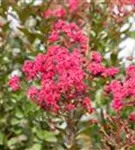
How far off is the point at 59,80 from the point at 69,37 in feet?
1.34

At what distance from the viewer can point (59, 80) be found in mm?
2645

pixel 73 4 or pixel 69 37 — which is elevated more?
pixel 73 4

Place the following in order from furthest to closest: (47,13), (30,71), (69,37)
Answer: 1. (47,13)
2. (69,37)
3. (30,71)

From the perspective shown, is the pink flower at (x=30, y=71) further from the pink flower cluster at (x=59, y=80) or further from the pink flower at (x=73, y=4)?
the pink flower at (x=73, y=4)

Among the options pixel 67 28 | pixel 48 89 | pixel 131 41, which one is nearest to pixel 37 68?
pixel 48 89

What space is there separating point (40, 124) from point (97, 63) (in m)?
0.83

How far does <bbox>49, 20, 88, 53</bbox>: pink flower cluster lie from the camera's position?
2928 mm

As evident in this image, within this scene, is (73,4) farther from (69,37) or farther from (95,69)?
(95,69)

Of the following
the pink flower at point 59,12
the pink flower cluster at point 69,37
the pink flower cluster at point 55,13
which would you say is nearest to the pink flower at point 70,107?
the pink flower cluster at point 69,37

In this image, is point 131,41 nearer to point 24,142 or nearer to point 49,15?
point 49,15

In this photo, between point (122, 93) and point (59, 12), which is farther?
point (59, 12)

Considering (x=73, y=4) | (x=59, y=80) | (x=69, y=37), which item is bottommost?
(x=59, y=80)

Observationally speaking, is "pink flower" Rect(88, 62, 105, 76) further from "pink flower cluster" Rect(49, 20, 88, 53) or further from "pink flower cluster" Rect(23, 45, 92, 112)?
"pink flower cluster" Rect(49, 20, 88, 53)

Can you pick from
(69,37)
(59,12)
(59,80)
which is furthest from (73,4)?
(59,80)
